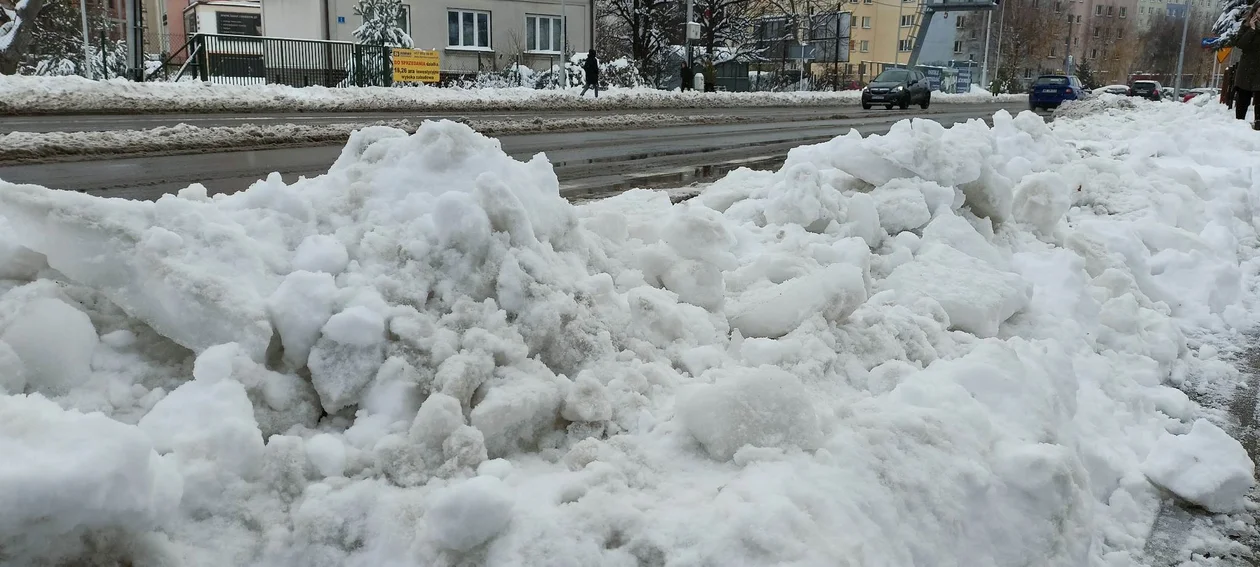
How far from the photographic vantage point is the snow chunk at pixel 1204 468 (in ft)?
8.79

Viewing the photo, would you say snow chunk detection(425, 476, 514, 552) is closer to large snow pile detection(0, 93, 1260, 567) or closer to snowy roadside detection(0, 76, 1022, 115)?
large snow pile detection(0, 93, 1260, 567)

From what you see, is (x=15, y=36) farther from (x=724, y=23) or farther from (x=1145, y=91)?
(x=1145, y=91)

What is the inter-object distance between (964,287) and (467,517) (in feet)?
8.91

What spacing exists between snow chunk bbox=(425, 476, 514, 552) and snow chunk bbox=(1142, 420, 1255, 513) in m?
2.12

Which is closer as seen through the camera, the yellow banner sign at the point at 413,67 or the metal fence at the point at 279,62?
the metal fence at the point at 279,62

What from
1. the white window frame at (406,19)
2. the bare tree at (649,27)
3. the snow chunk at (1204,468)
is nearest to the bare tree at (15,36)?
the white window frame at (406,19)

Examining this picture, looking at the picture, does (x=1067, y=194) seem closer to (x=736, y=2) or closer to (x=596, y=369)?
(x=596, y=369)

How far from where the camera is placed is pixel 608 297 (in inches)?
113

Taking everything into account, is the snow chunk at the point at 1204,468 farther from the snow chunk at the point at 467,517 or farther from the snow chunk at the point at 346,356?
the snow chunk at the point at 346,356

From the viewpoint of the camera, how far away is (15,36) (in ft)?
76.3

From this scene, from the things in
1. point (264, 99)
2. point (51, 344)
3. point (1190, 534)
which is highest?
point (264, 99)

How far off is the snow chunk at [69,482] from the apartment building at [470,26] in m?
33.7

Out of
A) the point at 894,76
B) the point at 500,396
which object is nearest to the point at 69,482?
the point at 500,396

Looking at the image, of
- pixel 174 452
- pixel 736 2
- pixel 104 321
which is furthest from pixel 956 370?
pixel 736 2
